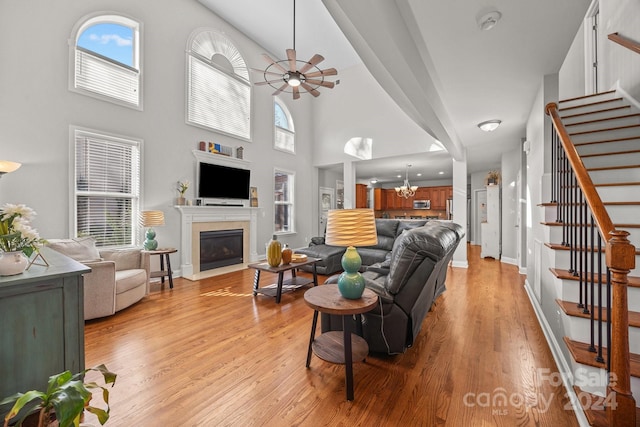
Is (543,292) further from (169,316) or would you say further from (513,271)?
(169,316)

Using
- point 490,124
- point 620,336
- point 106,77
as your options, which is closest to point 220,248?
point 106,77

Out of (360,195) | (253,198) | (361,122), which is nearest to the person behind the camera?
(253,198)

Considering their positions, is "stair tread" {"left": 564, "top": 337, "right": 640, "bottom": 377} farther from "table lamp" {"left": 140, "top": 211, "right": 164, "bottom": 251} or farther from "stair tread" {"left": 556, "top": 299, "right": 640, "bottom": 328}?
"table lamp" {"left": 140, "top": 211, "right": 164, "bottom": 251}

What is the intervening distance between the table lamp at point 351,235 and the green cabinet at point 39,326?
57.3 inches

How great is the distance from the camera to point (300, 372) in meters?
1.95

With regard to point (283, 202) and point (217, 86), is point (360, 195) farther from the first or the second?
point (217, 86)

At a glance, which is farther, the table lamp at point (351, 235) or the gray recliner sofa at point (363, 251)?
the gray recliner sofa at point (363, 251)

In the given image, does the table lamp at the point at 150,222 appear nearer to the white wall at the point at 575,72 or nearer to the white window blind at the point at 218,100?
the white window blind at the point at 218,100

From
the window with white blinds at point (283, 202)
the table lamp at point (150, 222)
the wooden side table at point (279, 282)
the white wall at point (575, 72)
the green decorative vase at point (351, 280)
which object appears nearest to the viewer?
the green decorative vase at point (351, 280)

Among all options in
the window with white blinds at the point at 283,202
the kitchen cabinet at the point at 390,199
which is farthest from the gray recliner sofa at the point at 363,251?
the kitchen cabinet at the point at 390,199

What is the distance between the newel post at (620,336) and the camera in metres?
1.12

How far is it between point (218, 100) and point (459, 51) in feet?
15.4

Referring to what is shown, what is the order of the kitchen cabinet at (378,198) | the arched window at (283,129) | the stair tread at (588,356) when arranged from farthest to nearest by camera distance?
1. the kitchen cabinet at (378,198)
2. the arched window at (283,129)
3. the stair tread at (588,356)

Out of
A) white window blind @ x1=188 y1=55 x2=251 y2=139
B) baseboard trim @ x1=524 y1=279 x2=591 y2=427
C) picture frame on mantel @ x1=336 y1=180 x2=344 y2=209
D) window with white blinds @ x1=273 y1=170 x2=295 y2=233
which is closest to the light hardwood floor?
baseboard trim @ x1=524 y1=279 x2=591 y2=427
